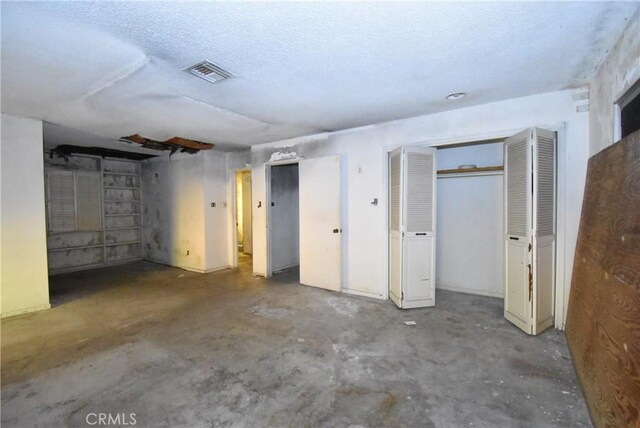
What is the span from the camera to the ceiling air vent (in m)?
2.18

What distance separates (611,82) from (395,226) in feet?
7.29

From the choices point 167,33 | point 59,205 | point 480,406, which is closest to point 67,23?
point 167,33

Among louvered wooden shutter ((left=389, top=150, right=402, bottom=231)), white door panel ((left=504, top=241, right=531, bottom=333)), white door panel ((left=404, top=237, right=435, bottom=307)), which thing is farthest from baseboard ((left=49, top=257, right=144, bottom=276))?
white door panel ((left=504, top=241, right=531, bottom=333))

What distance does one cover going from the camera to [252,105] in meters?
3.09

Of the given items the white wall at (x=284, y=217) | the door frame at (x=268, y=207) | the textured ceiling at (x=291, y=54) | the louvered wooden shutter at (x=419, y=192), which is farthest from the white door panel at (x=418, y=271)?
the white wall at (x=284, y=217)

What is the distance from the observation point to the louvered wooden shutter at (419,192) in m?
3.44

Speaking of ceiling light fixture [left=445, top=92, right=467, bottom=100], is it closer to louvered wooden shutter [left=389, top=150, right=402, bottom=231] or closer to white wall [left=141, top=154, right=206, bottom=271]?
louvered wooden shutter [left=389, top=150, right=402, bottom=231]

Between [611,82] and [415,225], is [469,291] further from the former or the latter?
[611,82]

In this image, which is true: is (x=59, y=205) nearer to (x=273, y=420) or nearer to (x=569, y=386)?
(x=273, y=420)

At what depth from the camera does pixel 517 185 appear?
2.87 metres

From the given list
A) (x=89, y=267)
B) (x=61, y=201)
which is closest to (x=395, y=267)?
(x=89, y=267)

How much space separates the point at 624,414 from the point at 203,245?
17.9 feet

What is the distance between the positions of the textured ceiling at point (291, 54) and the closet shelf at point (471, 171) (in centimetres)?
101

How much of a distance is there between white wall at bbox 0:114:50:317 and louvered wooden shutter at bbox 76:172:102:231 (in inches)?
101
